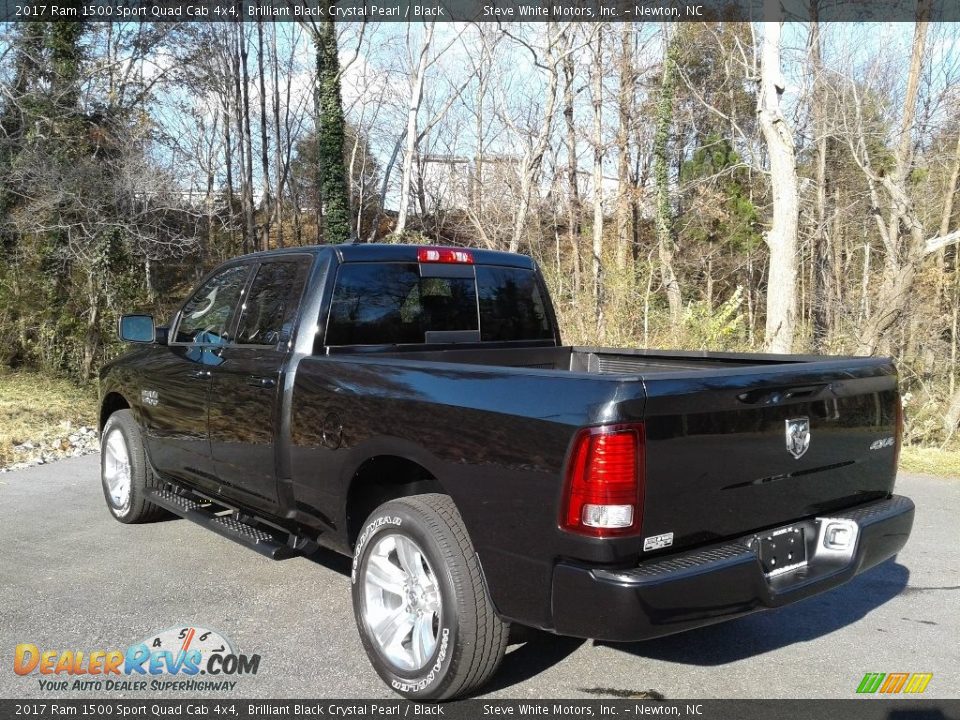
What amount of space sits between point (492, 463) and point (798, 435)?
1.25 meters

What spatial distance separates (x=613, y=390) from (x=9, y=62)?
59.2ft

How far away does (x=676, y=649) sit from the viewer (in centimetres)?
388

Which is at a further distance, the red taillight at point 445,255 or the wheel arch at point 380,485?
the red taillight at point 445,255

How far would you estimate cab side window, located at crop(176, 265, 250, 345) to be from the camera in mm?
4984

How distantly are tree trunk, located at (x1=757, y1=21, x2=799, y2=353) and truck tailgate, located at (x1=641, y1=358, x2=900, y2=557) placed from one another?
29.5ft

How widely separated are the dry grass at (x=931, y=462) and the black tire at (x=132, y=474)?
23.4 feet

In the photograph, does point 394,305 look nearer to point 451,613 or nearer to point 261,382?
point 261,382

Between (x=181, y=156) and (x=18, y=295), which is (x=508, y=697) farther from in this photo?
(x=181, y=156)

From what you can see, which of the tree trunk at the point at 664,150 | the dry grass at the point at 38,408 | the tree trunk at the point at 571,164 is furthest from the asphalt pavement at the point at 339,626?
the tree trunk at the point at 571,164

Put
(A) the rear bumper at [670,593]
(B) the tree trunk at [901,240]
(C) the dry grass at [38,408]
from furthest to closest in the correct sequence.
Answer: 1. (B) the tree trunk at [901,240]
2. (C) the dry grass at [38,408]
3. (A) the rear bumper at [670,593]

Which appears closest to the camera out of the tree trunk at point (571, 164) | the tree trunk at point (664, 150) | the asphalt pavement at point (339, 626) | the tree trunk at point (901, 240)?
the asphalt pavement at point (339, 626)

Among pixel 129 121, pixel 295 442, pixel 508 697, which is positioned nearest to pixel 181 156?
pixel 129 121

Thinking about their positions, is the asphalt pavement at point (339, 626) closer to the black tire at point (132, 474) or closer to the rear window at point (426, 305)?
the black tire at point (132, 474)

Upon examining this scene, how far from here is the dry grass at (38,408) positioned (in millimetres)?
10078
